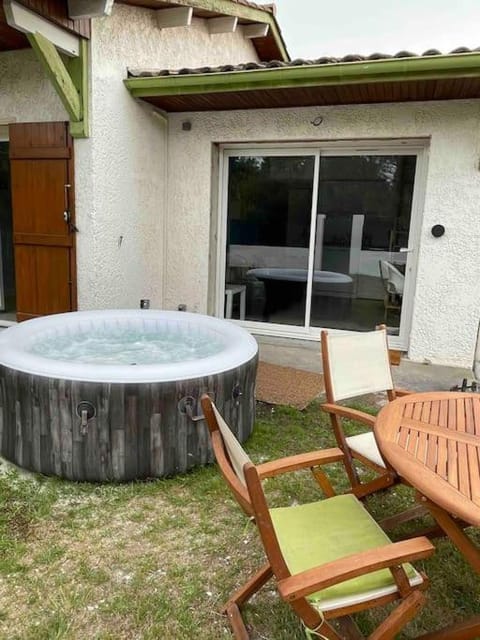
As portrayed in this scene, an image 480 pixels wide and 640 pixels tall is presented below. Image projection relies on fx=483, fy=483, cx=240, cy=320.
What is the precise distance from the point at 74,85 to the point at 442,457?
18.1ft

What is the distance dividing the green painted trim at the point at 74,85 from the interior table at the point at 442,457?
4819 mm

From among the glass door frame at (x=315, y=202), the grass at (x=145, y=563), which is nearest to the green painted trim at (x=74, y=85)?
the glass door frame at (x=315, y=202)

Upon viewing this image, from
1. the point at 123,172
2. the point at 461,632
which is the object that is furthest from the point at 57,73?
the point at 461,632

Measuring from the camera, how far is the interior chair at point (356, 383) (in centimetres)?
274

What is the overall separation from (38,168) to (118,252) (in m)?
1.40

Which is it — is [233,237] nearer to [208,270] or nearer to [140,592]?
[208,270]

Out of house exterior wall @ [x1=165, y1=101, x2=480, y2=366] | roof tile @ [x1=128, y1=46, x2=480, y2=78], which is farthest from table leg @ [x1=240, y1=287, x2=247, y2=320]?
roof tile @ [x1=128, y1=46, x2=480, y2=78]

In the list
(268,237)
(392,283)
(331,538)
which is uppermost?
(268,237)

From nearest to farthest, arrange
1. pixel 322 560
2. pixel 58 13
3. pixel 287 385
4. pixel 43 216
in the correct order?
pixel 322 560
pixel 58 13
pixel 287 385
pixel 43 216

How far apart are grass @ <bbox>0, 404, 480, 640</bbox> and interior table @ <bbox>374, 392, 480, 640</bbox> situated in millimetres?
643

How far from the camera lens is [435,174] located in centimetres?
585

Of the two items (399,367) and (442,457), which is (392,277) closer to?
(399,367)

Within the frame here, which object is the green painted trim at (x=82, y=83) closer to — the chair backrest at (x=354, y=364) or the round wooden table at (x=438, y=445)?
the chair backrest at (x=354, y=364)

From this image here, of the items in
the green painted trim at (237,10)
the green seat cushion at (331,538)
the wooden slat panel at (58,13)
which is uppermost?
the green painted trim at (237,10)
